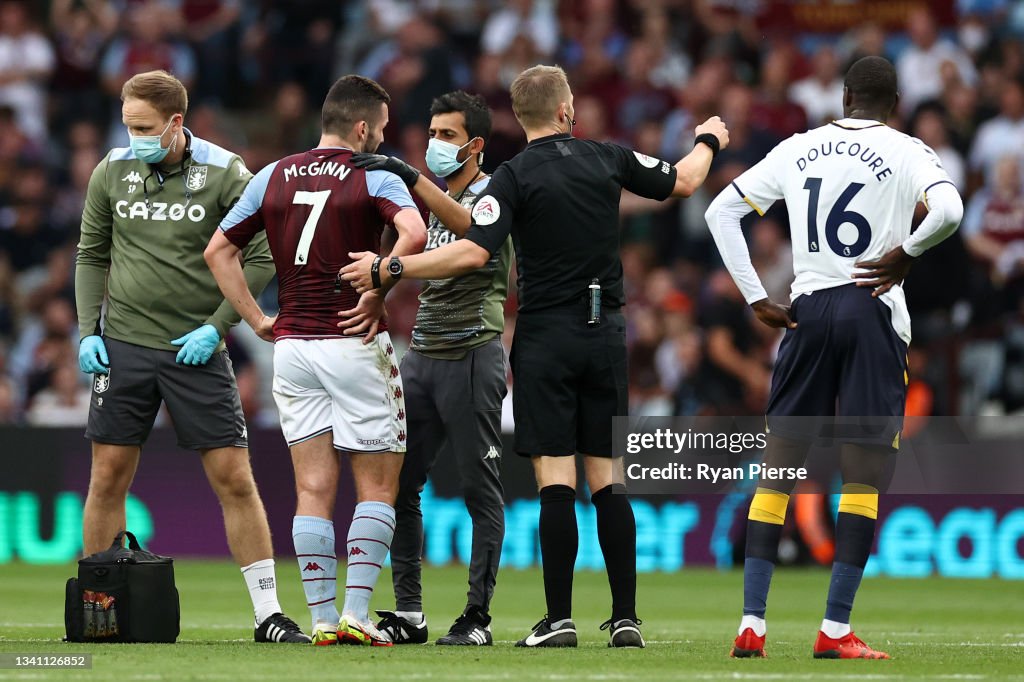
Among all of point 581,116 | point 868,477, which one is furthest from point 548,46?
point 868,477

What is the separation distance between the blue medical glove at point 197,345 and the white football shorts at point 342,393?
522 mm

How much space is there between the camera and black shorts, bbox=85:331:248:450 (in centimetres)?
796

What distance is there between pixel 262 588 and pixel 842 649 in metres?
2.72

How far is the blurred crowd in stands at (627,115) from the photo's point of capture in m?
14.9

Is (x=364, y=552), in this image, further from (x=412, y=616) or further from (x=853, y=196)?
(x=853, y=196)

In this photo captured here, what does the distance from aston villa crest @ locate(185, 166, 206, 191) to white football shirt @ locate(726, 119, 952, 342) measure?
2.78m

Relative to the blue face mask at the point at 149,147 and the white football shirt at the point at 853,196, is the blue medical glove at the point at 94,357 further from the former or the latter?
the white football shirt at the point at 853,196

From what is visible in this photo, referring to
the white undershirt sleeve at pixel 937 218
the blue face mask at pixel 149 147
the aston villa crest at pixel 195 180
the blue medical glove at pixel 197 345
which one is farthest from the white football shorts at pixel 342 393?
the white undershirt sleeve at pixel 937 218

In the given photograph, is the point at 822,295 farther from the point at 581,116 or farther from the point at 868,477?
the point at 581,116

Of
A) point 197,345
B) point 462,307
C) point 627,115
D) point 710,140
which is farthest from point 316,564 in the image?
point 627,115

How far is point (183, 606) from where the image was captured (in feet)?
35.8

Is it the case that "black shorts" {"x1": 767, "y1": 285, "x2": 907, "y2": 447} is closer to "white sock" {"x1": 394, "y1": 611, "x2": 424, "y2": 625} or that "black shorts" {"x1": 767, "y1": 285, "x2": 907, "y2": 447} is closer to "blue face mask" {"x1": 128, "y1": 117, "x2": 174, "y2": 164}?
"white sock" {"x1": 394, "y1": 611, "x2": 424, "y2": 625}

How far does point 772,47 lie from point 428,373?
451 inches

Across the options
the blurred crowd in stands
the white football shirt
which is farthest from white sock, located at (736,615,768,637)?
the blurred crowd in stands
